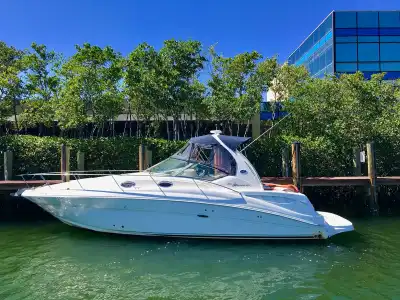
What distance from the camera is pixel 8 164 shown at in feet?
43.4

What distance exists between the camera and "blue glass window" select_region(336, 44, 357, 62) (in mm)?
30031

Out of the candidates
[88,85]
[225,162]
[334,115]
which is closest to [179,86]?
[88,85]

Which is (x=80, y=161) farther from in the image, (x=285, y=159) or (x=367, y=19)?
(x=367, y=19)

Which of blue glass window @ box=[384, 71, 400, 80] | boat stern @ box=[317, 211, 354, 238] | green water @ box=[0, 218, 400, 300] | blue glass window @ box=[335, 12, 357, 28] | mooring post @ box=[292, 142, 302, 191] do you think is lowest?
green water @ box=[0, 218, 400, 300]

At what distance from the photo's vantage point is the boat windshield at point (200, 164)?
30.0 feet

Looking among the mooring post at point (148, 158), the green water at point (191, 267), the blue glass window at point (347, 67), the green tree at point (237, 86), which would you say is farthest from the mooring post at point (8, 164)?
the blue glass window at point (347, 67)

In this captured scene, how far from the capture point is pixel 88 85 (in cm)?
1642

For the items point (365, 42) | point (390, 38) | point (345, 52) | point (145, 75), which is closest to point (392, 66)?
point (390, 38)

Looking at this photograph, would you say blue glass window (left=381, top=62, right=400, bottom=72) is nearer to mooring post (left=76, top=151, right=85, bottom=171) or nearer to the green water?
the green water

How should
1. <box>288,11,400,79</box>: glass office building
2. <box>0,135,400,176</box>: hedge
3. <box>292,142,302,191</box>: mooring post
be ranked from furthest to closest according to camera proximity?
<box>288,11,400,79</box>: glass office building < <box>0,135,400,176</box>: hedge < <box>292,142,302,191</box>: mooring post

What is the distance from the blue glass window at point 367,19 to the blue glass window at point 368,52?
1.60m


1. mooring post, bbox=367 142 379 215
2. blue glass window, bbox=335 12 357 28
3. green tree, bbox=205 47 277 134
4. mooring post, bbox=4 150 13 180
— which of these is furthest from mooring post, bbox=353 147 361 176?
blue glass window, bbox=335 12 357 28

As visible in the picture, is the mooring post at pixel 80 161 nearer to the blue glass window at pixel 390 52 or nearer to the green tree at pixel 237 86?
→ the green tree at pixel 237 86

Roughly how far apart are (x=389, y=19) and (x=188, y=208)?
2934 cm
